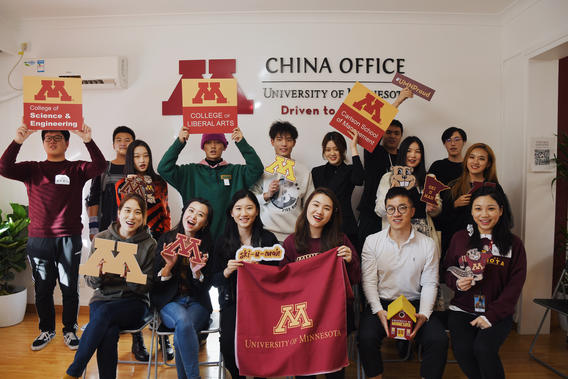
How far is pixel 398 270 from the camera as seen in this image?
8.05 ft

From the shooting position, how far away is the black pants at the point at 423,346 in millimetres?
2160

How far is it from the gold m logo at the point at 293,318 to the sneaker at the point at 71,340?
2012 millimetres

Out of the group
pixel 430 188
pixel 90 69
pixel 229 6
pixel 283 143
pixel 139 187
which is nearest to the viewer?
pixel 430 188

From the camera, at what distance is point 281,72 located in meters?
3.79

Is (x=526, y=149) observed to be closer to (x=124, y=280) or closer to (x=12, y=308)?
(x=124, y=280)

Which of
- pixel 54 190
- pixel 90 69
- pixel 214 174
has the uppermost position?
pixel 90 69

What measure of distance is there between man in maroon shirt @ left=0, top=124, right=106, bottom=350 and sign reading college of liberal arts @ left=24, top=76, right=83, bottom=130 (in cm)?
27

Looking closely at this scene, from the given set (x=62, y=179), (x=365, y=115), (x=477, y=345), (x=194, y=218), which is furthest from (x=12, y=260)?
(x=477, y=345)

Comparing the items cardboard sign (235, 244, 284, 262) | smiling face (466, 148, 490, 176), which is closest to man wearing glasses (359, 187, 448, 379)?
cardboard sign (235, 244, 284, 262)

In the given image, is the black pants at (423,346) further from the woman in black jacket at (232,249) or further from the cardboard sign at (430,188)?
the cardboard sign at (430,188)

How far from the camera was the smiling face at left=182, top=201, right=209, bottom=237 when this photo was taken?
96.3 inches

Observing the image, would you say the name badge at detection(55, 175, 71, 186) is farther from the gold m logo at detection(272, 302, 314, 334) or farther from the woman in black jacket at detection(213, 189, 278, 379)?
the gold m logo at detection(272, 302, 314, 334)

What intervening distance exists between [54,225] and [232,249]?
1.77m

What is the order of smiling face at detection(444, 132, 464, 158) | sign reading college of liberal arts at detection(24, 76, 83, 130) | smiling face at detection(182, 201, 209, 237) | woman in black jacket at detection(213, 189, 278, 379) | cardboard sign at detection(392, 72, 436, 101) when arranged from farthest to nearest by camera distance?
smiling face at detection(444, 132, 464, 158), cardboard sign at detection(392, 72, 436, 101), sign reading college of liberal arts at detection(24, 76, 83, 130), smiling face at detection(182, 201, 209, 237), woman in black jacket at detection(213, 189, 278, 379)
